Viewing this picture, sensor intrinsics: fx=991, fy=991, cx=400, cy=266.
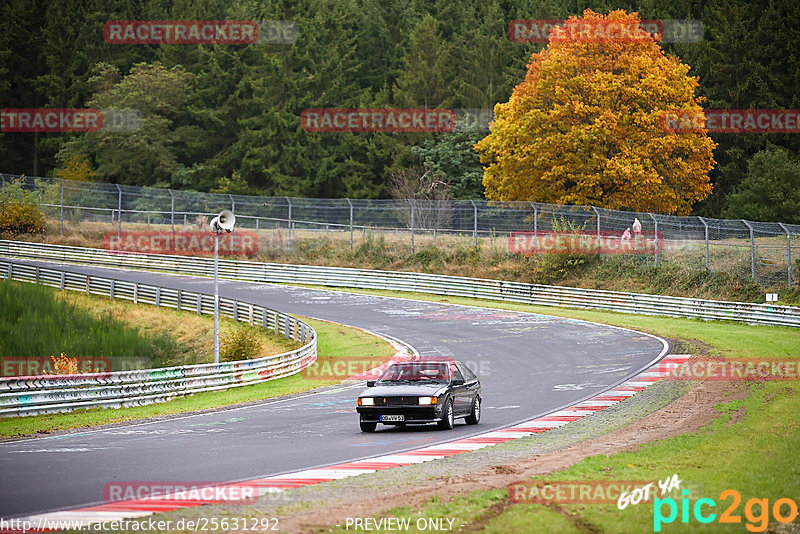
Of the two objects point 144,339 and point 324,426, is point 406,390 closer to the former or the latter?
point 324,426

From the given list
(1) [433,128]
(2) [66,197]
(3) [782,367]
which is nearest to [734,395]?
(3) [782,367]

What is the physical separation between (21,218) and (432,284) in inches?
1103

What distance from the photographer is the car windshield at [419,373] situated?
62.4 feet

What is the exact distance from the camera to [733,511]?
33.3 ft

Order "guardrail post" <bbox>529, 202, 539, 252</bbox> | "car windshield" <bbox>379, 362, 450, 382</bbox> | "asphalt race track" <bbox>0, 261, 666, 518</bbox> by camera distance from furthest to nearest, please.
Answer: "guardrail post" <bbox>529, 202, 539, 252</bbox>, "car windshield" <bbox>379, 362, 450, 382</bbox>, "asphalt race track" <bbox>0, 261, 666, 518</bbox>

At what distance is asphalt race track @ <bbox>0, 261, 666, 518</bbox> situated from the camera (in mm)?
13156

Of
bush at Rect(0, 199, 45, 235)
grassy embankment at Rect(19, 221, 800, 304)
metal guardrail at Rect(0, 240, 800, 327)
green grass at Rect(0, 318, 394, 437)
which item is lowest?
green grass at Rect(0, 318, 394, 437)

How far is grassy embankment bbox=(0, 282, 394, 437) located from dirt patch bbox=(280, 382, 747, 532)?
10694 mm

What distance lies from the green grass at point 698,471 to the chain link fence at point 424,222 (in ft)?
72.7

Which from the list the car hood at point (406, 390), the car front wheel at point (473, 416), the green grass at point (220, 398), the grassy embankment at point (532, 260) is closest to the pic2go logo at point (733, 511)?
the car hood at point (406, 390)

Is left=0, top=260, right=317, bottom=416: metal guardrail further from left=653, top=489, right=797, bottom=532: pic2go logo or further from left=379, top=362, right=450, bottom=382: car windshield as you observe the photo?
left=653, top=489, right=797, bottom=532: pic2go logo

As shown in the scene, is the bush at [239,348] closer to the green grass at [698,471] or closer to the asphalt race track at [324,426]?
the asphalt race track at [324,426]

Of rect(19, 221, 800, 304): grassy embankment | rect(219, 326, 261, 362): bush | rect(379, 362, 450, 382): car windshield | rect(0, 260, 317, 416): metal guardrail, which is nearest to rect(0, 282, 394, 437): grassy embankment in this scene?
rect(0, 260, 317, 416): metal guardrail

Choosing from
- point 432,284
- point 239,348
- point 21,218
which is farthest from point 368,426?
point 21,218
